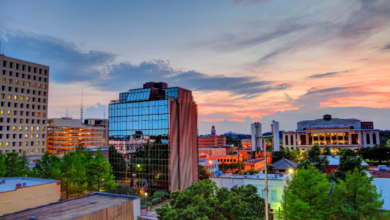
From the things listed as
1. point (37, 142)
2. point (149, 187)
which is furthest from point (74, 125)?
point (149, 187)

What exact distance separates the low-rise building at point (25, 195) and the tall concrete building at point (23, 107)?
71.3 meters

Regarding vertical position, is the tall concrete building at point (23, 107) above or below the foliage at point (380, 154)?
above

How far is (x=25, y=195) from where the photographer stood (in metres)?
37.9

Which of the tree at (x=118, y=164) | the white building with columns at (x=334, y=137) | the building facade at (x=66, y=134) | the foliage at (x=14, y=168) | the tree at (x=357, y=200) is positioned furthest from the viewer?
the white building with columns at (x=334, y=137)

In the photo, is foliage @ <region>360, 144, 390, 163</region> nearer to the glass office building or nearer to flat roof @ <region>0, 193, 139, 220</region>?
the glass office building

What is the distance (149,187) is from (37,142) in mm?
73290

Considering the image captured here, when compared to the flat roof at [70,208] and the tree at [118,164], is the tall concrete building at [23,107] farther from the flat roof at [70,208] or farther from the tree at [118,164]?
the flat roof at [70,208]

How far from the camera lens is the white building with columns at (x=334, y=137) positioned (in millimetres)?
172025

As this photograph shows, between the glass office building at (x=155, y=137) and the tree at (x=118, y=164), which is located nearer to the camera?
the glass office building at (x=155, y=137)

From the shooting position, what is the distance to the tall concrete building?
9944cm

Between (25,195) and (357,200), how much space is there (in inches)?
1817

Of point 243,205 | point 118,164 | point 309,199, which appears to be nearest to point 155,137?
point 118,164

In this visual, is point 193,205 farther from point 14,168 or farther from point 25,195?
point 14,168

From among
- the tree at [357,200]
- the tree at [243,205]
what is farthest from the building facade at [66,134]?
the tree at [357,200]
